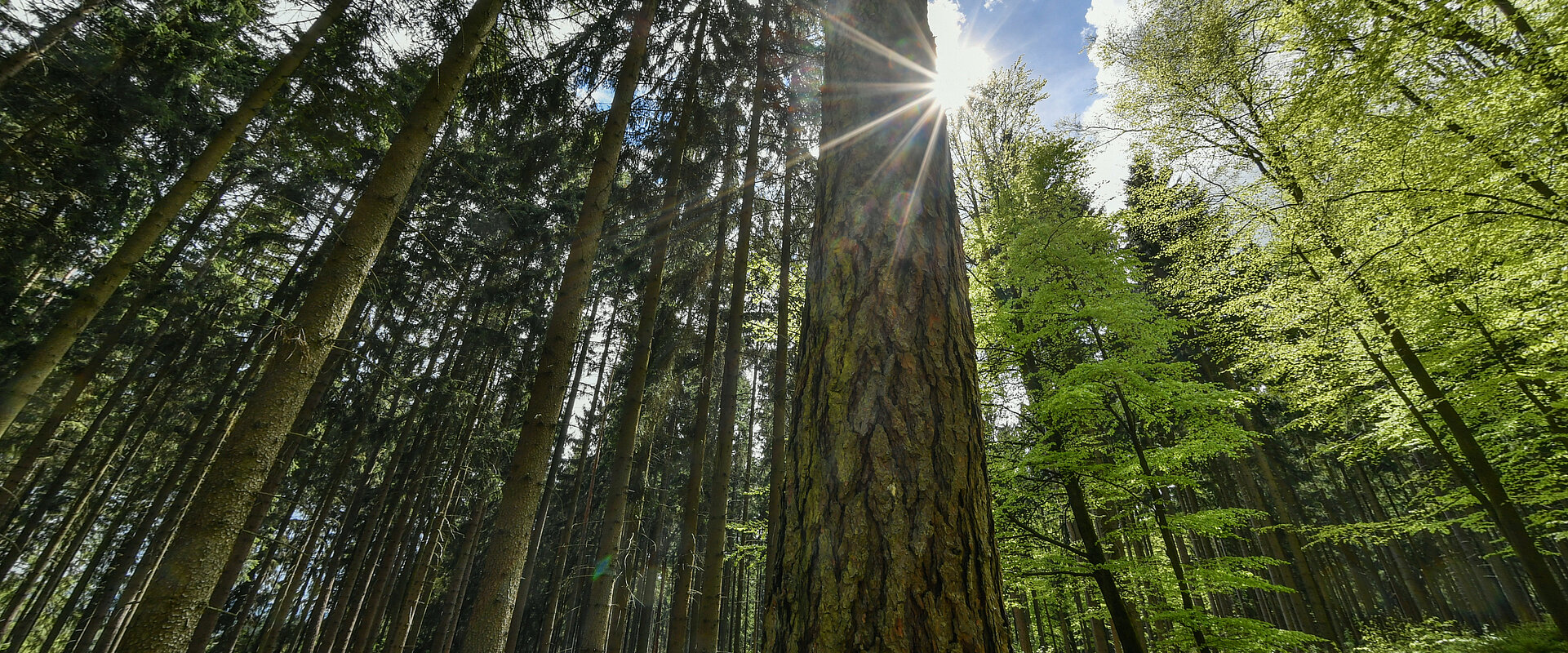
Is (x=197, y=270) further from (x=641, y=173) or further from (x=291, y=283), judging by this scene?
(x=641, y=173)

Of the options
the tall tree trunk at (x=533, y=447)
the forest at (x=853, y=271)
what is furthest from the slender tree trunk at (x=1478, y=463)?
the tall tree trunk at (x=533, y=447)

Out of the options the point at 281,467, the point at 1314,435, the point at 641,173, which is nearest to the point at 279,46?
the point at 641,173

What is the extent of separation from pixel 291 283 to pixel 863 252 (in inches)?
661

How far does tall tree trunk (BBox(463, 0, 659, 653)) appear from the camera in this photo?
4094mm

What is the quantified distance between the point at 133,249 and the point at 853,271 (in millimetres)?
7876

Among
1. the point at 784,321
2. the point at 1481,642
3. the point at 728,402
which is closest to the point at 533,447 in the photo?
the point at 728,402

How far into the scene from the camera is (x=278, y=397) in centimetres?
345

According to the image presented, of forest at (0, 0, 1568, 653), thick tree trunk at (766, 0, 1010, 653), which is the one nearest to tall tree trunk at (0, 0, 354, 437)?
Answer: forest at (0, 0, 1568, 653)

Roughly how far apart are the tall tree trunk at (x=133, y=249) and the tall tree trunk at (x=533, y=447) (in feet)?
11.8

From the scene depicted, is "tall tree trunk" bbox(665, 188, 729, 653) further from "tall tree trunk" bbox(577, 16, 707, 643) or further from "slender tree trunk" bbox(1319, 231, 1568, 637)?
"slender tree trunk" bbox(1319, 231, 1568, 637)

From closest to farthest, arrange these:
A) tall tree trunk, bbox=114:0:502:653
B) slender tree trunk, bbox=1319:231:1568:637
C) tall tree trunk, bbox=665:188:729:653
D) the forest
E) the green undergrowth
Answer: the forest < tall tree trunk, bbox=114:0:502:653 < slender tree trunk, bbox=1319:231:1568:637 < tall tree trunk, bbox=665:188:729:653 < the green undergrowth

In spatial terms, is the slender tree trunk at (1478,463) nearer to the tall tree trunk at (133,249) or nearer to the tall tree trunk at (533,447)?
the tall tree trunk at (533,447)

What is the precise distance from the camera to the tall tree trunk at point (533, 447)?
409 centimetres

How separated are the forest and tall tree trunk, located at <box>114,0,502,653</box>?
0.07 feet
